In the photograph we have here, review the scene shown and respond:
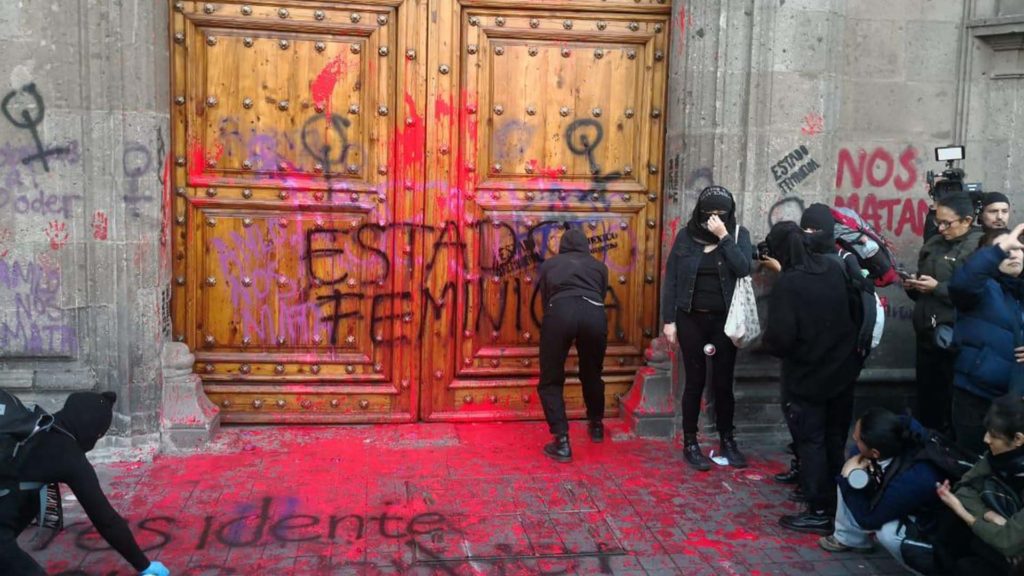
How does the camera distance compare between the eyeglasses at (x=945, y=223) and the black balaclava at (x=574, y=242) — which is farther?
the black balaclava at (x=574, y=242)

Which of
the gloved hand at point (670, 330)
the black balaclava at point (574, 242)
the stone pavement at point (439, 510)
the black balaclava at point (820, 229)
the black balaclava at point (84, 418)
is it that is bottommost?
the stone pavement at point (439, 510)

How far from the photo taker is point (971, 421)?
197 inches

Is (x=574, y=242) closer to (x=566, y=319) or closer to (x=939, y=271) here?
(x=566, y=319)

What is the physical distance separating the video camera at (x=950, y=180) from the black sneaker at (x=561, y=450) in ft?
8.97

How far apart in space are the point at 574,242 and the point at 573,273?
0.68ft

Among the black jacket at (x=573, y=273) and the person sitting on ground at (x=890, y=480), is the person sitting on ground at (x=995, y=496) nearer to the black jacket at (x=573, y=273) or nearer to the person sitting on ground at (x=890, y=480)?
the person sitting on ground at (x=890, y=480)

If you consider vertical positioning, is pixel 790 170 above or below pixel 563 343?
above

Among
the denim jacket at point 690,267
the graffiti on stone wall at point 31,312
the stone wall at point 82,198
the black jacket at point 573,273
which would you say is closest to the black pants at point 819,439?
the denim jacket at point 690,267

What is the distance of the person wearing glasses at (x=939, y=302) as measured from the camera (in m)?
5.80

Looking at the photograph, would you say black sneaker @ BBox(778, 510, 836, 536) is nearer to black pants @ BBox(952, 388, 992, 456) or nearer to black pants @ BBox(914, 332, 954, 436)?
black pants @ BBox(952, 388, 992, 456)

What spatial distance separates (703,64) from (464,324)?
2336mm

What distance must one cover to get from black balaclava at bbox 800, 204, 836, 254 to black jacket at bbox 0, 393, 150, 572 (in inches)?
142

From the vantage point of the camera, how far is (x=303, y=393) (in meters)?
6.46

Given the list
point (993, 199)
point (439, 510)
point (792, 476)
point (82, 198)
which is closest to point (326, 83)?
point (82, 198)
